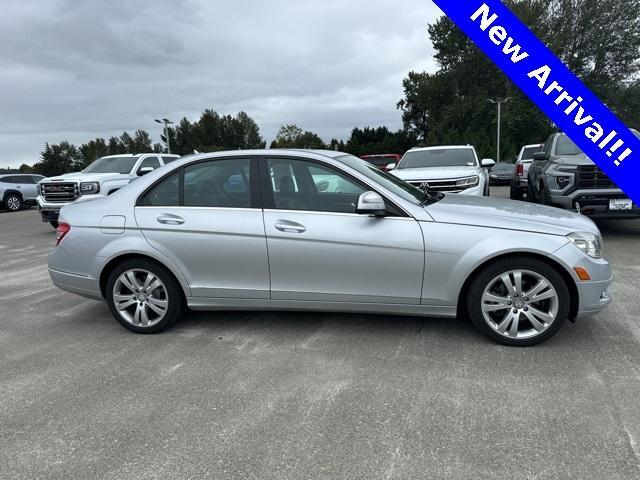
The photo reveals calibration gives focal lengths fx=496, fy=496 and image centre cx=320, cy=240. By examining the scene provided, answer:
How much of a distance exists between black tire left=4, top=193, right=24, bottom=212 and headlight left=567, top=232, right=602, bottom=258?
23571 mm

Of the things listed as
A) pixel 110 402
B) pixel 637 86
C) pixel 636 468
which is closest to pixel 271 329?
pixel 110 402

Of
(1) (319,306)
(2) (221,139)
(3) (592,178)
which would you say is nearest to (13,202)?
(1) (319,306)

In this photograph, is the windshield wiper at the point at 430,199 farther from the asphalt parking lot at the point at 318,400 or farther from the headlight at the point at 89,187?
A: the headlight at the point at 89,187

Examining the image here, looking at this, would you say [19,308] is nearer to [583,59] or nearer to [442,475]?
[442,475]

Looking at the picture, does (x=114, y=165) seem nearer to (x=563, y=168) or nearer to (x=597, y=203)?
(x=563, y=168)

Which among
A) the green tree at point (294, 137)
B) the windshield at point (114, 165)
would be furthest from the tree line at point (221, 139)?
the windshield at point (114, 165)

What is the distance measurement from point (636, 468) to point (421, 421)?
1.07 m

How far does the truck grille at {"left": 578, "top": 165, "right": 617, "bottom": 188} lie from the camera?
786 centimetres

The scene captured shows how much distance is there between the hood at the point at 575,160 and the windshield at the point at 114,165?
10389 mm

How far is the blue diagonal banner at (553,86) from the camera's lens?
4.38 meters

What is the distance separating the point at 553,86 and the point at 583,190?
416 centimetres

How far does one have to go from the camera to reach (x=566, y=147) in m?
8.88

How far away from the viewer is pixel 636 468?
2.42 meters

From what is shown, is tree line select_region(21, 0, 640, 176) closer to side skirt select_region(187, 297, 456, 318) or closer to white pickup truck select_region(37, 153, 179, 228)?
white pickup truck select_region(37, 153, 179, 228)
